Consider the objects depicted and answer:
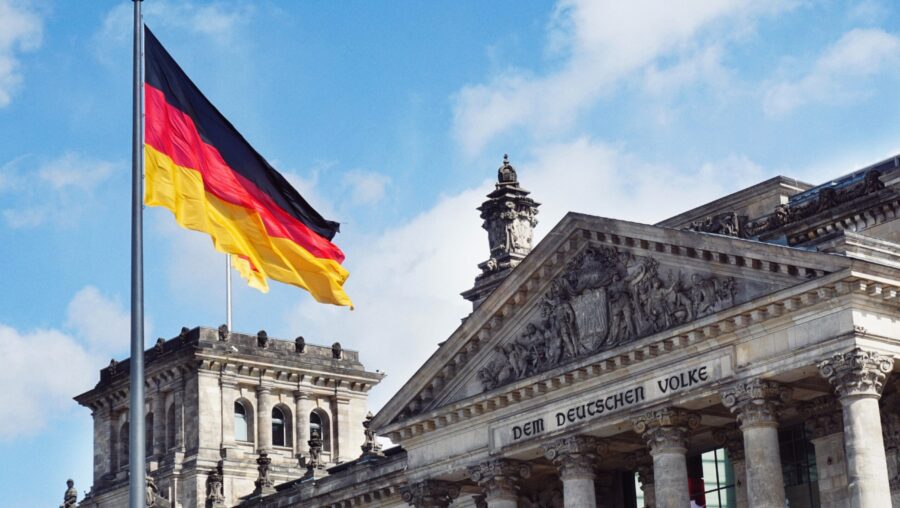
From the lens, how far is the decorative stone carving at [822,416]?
4931 cm

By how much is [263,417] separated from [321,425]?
3.96 metres

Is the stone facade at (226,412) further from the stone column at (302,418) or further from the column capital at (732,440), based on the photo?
the column capital at (732,440)

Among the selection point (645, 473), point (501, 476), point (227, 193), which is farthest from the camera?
point (645, 473)

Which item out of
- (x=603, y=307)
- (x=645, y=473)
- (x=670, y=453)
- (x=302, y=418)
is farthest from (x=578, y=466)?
(x=302, y=418)

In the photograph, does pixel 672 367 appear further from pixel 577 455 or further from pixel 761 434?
pixel 577 455

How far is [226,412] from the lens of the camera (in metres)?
88.2

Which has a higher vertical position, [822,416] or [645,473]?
[822,416]

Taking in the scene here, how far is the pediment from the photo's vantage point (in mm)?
47219

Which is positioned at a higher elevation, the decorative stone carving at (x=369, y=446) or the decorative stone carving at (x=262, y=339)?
the decorative stone carving at (x=262, y=339)

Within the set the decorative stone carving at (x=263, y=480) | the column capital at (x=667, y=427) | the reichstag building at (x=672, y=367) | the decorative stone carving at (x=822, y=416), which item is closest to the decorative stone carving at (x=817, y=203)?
the reichstag building at (x=672, y=367)

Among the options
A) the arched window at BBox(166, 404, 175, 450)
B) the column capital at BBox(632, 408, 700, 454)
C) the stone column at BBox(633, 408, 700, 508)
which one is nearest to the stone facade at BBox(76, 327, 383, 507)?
the arched window at BBox(166, 404, 175, 450)

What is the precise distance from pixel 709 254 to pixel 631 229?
9.43 ft

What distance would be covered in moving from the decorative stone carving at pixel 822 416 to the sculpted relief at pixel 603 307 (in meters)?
4.46

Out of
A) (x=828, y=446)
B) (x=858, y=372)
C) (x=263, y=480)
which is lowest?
(x=828, y=446)
